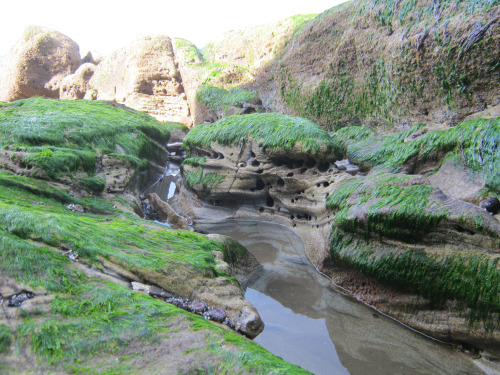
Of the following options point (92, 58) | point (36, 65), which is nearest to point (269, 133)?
point (36, 65)

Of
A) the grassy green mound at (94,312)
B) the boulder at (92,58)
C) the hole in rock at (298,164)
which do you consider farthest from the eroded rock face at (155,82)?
the grassy green mound at (94,312)

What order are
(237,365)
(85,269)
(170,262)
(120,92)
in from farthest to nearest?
(120,92) < (170,262) < (85,269) < (237,365)

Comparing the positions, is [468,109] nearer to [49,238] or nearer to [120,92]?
[49,238]

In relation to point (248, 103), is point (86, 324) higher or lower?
lower

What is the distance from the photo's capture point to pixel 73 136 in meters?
7.47

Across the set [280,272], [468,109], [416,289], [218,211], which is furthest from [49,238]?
[468,109]

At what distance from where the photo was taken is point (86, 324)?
2.48 metres

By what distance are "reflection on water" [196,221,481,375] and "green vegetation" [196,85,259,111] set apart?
6.25 m

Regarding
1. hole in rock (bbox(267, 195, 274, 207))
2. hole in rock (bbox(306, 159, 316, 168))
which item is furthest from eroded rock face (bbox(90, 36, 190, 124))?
hole in rock (bbox(306, 159, 316, 168))

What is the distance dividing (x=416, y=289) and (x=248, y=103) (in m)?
7.53

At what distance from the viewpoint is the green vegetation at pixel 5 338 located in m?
2.16

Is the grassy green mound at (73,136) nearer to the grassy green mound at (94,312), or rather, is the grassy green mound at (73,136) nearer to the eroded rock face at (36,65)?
the grassy green mound at (94,312)

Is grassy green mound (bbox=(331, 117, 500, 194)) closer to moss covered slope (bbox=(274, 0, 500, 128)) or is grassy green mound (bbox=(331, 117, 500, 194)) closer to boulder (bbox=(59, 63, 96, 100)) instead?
moss covered slope (bbox=(274, 0, 500, 128))

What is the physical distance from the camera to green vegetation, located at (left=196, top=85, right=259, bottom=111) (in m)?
10.6
